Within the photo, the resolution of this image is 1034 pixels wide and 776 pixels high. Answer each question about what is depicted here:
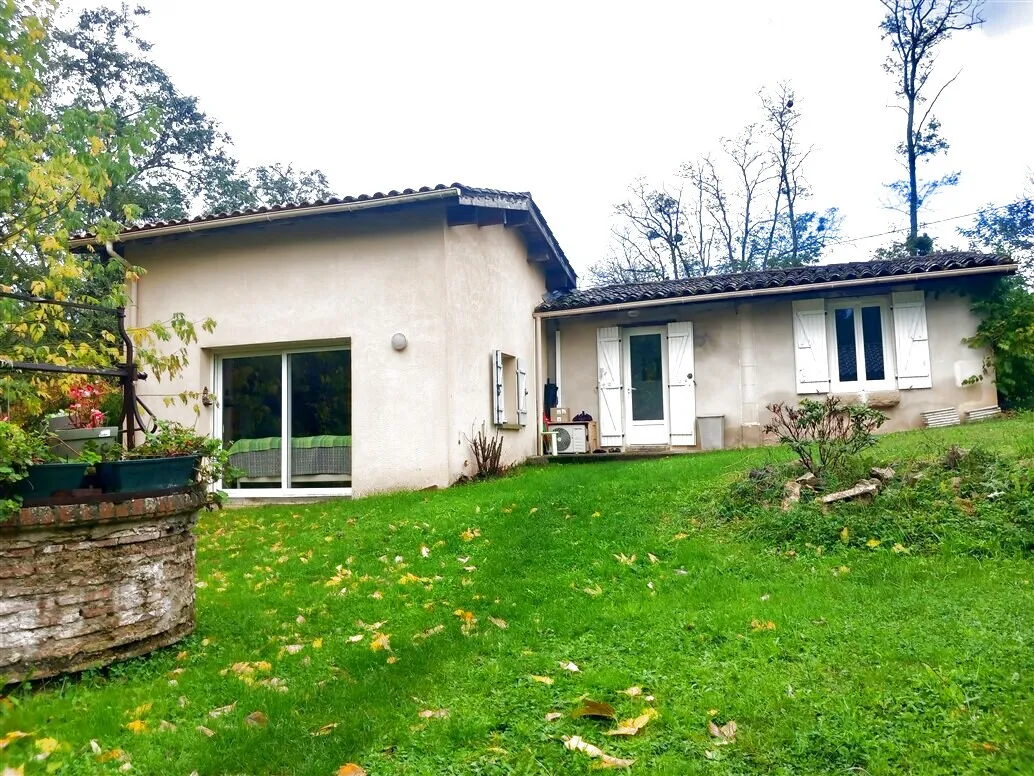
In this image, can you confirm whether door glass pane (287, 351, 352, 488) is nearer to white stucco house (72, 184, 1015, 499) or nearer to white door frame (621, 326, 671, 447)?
white stucco house (72, 184, 1015, 499)

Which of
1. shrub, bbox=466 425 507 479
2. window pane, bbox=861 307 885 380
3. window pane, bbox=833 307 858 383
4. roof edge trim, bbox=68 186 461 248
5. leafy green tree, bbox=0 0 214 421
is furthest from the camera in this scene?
window pane, bbox=833 307 858 383

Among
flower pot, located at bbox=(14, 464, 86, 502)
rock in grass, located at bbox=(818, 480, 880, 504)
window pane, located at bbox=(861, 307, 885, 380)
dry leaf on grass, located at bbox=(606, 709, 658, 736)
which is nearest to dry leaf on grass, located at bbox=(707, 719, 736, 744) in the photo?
dry leaf on grass, located at bbox=(606, 709, 658, 736)

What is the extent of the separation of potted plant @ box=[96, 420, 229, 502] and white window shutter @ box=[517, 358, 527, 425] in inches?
271

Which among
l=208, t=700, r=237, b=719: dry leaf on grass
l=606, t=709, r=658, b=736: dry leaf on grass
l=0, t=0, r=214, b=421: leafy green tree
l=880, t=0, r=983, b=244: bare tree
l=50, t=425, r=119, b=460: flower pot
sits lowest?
l=208, t=700, r=237, b=719: dry leaf on grass

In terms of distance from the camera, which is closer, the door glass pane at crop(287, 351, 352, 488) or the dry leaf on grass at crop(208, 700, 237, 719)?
the dry leaf on grass at crop(208, 700, 237, 719)

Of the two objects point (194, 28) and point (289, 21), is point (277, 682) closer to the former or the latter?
point (289, 21)

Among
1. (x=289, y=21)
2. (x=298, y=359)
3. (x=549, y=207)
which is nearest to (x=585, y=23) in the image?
(x=289, y=21)

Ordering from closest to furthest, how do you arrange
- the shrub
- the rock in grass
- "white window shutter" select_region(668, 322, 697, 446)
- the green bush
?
1. the green bush
2. the rock in grass
3. the shrub
4. "white window shutter" select_region(668, 322, 697, 446)

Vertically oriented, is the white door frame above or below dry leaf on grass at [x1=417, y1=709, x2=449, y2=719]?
above

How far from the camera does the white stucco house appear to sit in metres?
8.64

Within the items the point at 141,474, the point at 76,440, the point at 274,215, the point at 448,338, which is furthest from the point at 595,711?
the point at 274,215

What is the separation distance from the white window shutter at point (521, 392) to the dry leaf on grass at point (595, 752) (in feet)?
27.6

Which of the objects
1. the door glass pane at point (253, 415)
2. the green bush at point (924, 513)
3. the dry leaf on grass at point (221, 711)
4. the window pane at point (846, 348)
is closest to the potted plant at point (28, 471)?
the dry leaf on grass at point (221, 711)

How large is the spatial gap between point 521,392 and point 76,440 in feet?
25.0
